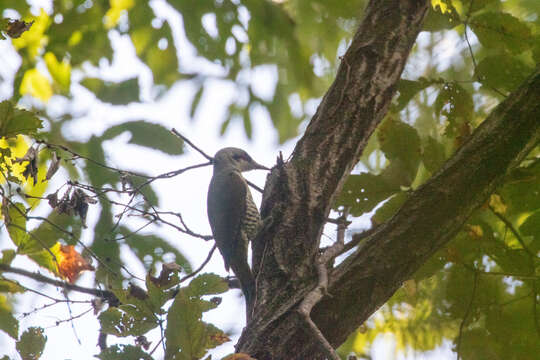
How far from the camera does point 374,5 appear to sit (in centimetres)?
282

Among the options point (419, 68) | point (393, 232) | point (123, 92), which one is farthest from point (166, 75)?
point (393, 232)

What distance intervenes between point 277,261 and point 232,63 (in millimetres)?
3236

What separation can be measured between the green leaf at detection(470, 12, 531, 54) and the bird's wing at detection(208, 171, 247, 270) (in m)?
2.06

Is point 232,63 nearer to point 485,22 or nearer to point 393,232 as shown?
point 485,22

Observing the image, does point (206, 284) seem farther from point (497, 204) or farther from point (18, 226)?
point (497, 204)

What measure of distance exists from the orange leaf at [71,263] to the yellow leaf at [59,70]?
1.58m

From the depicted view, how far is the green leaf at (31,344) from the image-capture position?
1.74m

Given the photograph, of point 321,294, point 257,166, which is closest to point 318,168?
point 321,294

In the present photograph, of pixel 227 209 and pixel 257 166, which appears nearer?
pixel 227 209

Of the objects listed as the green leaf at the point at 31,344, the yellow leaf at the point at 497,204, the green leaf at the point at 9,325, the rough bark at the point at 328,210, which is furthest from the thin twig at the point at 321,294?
the green leaf at the point at 9,325

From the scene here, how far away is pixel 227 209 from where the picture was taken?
4.03 m

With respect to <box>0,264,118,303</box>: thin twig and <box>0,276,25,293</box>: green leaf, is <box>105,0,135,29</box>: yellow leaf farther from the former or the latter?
<box>0,276,25,293</box>: green leaf

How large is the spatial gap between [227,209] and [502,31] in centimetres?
221

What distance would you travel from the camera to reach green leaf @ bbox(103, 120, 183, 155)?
303 centimetres
